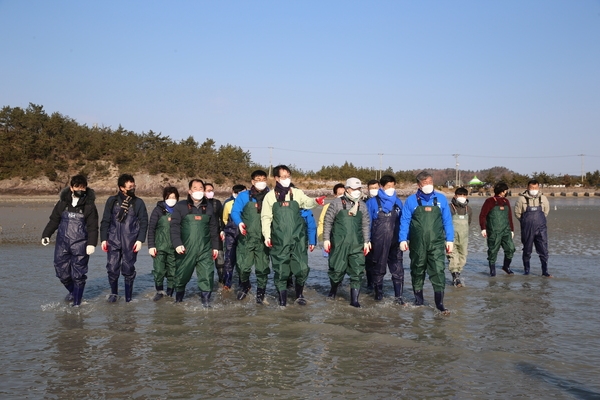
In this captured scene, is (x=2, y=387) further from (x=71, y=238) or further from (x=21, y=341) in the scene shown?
(x=71, y=238)

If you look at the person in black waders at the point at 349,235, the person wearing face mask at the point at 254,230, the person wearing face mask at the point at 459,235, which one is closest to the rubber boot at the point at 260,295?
the person wearing face mask at the point at 254,230

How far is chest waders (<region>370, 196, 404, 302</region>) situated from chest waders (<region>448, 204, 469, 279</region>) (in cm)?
193

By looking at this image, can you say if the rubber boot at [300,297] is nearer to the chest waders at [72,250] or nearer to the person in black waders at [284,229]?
the person in black waders at [284,229]

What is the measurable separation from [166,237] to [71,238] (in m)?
1.56

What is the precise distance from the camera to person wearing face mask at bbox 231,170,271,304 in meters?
8.85

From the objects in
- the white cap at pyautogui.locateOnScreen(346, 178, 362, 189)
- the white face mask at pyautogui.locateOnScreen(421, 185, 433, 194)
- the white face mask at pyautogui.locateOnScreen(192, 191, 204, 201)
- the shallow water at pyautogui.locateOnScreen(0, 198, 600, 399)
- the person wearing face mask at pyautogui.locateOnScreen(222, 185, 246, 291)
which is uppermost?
the white cap at pyautogui.locateOnScreen(346, 178, 362, 189)

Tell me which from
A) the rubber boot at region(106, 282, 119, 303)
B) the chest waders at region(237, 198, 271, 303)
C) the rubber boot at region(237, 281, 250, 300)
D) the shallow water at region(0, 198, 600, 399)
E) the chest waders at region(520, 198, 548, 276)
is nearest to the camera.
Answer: the shallow water at region(0, 198, 600, 399)

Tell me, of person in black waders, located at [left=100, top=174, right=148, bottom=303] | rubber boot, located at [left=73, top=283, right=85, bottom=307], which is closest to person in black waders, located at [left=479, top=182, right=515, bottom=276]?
person in black waders, located at [left=100, top=174, right=148, bottom=303]

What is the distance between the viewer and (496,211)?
12.0 m

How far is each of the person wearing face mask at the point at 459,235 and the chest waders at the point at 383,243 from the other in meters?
1.93

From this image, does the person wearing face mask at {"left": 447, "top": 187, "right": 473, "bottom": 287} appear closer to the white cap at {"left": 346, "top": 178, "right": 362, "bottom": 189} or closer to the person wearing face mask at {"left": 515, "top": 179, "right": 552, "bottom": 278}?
the person wearing face mask at {"left": 515, "top": 179, "right": 552, "bottom": 278}

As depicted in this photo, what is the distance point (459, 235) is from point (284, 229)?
4.49 m

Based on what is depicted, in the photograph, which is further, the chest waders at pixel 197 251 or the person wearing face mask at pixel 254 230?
the person wearing face mask at pixel 254 230

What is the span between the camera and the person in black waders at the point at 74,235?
8283mm
